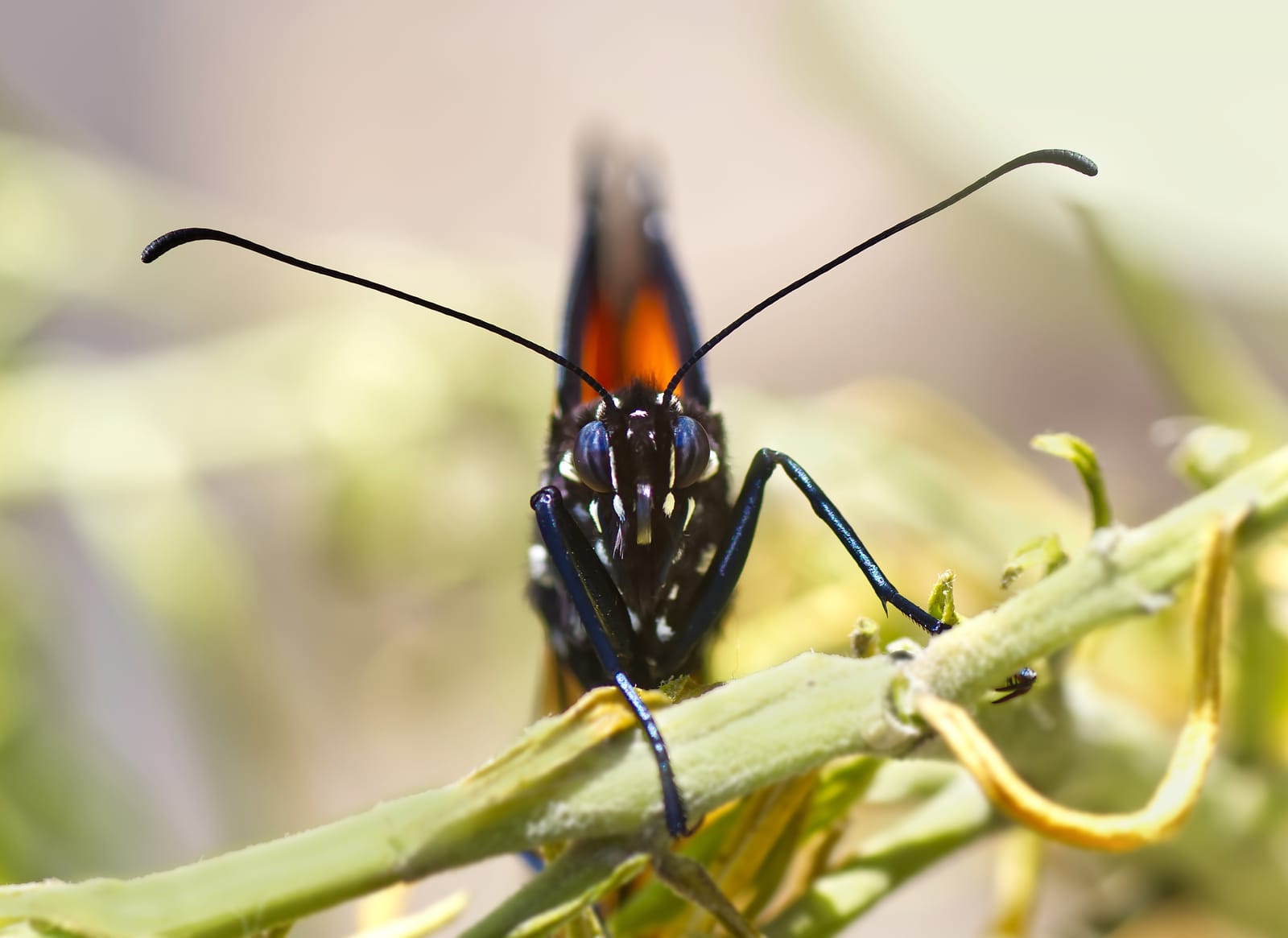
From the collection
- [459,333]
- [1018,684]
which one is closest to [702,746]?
[1018,684]

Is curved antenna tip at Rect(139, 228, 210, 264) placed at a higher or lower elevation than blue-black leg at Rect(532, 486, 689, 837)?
higher

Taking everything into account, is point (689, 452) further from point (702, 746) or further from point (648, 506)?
point (702, 746)

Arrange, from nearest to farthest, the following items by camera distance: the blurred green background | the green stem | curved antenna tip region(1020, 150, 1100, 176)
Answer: the green stem, curved antenna tip region(1020, 150, 1100, 176), the blurred green background

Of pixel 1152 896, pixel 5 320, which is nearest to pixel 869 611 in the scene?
pixel 1152 896

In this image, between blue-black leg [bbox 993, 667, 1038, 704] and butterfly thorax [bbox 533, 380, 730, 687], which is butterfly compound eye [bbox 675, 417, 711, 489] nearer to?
butterfly thorax [bbox 533, 380, 730, 687]

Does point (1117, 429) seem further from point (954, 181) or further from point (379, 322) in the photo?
point (379, 322)

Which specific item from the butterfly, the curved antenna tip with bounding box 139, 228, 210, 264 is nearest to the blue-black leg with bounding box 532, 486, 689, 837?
the butterfly
